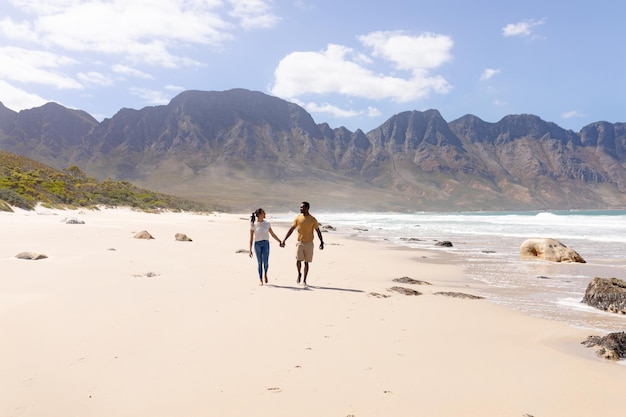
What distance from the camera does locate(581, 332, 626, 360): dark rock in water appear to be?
17.2 feet

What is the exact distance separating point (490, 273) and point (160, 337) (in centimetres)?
1137

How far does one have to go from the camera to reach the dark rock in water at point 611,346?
17.2ft

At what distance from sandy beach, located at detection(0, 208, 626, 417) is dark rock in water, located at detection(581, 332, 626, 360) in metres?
0.15

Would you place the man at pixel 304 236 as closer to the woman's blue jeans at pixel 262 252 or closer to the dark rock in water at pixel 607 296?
the woman's blue jeans at pixel 262 252

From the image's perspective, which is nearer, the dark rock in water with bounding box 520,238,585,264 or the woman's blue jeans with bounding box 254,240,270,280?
the woman's blue jeans with bounding box 254,240,270,280

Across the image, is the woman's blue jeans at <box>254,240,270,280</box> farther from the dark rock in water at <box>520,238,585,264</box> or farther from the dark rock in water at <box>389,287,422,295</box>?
the dark rock in water at <box>520,238,585,264</box>

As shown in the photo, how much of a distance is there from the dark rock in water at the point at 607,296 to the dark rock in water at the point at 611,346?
3017 millimetres

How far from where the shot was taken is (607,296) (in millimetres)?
8312

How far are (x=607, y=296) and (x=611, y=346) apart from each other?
11.9 ft

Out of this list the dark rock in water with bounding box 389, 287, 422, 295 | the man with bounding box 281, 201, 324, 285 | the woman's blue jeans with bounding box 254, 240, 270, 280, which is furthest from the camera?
the man with bounding box 281, 201, 324, 285

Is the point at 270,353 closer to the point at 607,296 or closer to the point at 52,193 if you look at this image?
the point at 607,296

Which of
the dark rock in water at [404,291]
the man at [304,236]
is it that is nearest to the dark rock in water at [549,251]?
the dark rock in water at [404,291]

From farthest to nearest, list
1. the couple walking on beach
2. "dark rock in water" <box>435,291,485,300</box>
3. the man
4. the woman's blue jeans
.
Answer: the man, the couple walking on beach, the woman's blue jeans, "dark rock in water" <box>435,291,485,300</box>

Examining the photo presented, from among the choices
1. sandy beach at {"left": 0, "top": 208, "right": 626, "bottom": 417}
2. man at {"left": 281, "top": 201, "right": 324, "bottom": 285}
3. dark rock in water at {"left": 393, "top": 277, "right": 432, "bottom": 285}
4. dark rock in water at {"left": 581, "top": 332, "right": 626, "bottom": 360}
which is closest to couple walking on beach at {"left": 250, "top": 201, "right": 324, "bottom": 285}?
man at {"left": 281, "top": 201, "right": 324, "bottom": 285}
